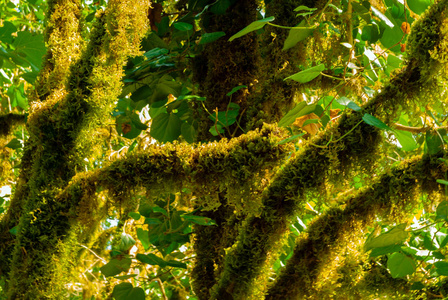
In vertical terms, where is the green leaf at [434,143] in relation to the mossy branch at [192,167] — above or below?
below

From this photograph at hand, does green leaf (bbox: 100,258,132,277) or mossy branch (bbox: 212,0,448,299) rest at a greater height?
mossy branch (bbox: 212,0,448,299)

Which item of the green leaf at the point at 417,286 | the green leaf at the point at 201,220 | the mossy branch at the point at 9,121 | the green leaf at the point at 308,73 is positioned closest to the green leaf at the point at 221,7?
the green leaf at the point at 308,73

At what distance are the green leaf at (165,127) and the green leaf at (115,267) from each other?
406 mm

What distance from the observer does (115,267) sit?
1.16 meters

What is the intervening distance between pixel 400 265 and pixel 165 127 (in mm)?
795

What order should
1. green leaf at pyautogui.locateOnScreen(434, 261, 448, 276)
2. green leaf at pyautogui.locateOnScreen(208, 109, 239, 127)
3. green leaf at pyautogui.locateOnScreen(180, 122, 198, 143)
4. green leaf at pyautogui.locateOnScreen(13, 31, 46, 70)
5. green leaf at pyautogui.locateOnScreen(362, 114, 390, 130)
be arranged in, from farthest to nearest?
green leaf at pyautogui.locateOnScreen(180, 122, 198, 143) → green leaf at pyautogui.locateOnScreen(13, 31, 46, 70) → green leaf at pyautogui.locateOnScreen(208, 109, 239, 127) → green leaf at pyautogui.locateOnScreen(434, 261, 448, 276) → green leaf at pyautogui.locateOnScreen(362, 114, 390, 130)

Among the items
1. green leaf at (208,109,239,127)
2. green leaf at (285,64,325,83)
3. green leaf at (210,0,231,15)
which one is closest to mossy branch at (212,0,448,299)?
green leaf at (285,64,325,83)

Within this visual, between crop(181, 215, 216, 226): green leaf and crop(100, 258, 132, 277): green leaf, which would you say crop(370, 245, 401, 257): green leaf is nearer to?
crop(181, 215, 216, 226): green leaf

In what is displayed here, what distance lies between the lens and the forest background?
0.79m

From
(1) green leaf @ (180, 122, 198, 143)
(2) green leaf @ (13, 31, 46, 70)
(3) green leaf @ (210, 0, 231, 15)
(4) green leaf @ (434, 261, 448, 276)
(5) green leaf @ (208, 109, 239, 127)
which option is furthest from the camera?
(1) green leaf @ (180, 122, 198, 143)

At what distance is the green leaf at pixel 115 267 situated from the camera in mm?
1137

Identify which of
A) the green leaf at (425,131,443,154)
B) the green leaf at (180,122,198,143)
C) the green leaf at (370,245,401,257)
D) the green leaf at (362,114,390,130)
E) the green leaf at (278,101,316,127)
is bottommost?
the green leaf at (370,245,401,257)

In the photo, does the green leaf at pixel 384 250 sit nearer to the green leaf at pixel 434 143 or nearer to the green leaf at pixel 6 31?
the green leaf at pixel 434 143

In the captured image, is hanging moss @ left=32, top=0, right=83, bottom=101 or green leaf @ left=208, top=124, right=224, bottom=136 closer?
green leaf @ left=208, top=124, right=224, bottom=136
